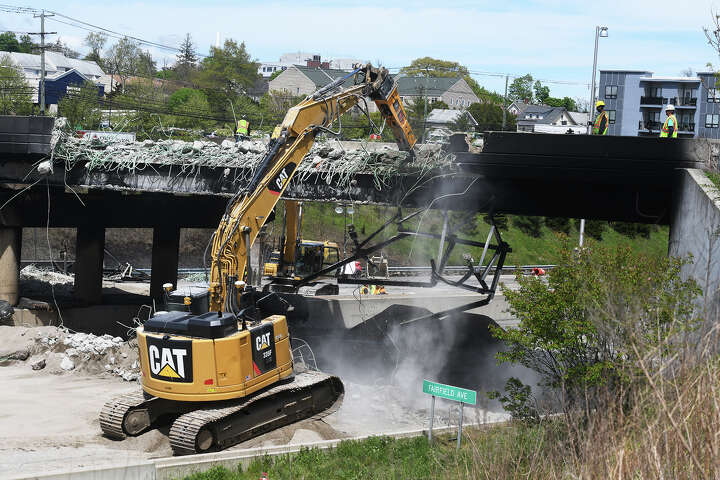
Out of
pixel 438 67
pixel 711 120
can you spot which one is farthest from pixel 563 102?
pixel 711 120

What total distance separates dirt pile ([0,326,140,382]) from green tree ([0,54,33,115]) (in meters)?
41.4

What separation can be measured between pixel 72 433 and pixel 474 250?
43.7 meters

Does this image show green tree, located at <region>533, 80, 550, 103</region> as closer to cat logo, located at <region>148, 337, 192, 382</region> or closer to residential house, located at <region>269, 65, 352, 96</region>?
residential house, located at <region>269, 65, 352, 96</region>

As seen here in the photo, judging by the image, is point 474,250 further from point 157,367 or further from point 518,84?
point 518,84

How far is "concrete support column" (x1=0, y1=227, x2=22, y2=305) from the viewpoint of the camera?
27.2m

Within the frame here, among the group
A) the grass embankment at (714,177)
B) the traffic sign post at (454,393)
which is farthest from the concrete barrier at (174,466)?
the grass embankment at (714,177)

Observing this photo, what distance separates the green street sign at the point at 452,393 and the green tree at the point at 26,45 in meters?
154

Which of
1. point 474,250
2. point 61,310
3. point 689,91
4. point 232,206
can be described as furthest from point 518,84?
point 232,206

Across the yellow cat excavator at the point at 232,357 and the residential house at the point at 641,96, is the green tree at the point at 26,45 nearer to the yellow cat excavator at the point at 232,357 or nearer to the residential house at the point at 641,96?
the residential house at the point at 641,96

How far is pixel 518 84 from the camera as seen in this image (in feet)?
420

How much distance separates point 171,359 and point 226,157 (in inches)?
364

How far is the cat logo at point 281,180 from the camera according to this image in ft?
58.7

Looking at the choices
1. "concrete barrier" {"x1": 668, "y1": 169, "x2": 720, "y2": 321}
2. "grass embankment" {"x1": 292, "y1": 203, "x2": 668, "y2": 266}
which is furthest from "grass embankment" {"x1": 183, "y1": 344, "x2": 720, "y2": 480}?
"grass embankment" {"x1": 292, "y1": 203, "x2": 668, "y2": 266}

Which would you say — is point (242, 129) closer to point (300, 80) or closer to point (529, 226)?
point (529, 226)
